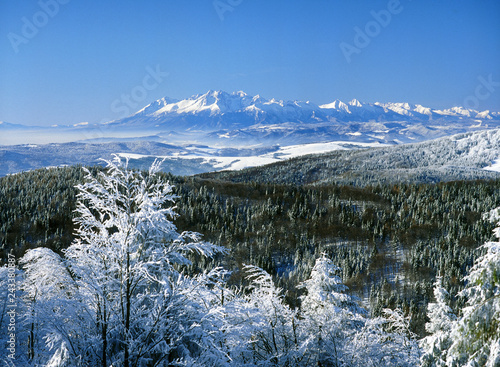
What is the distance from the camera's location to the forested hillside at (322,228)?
55219 millimetres

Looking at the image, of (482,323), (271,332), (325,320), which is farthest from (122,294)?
(325,320)

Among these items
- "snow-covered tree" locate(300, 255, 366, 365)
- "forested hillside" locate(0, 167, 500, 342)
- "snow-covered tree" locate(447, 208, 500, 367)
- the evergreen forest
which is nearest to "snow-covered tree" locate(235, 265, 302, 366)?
"snow-covered tree" locate(300, 255, 366, 365)

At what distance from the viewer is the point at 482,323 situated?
24.4 feet

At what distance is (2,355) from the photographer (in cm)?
1187

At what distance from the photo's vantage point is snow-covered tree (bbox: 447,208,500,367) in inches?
284

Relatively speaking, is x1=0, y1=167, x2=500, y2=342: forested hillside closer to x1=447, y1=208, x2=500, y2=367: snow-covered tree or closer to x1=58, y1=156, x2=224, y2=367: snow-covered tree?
x1=447, y1=208, x2=500, y2=367: snow-covered tree

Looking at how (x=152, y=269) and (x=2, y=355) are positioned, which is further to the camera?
(x=2, y=355)

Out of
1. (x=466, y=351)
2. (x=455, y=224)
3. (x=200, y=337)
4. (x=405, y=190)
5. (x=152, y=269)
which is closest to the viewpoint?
(x=466, y=351)

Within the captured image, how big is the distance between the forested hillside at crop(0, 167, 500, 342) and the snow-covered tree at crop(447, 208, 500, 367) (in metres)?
42.0

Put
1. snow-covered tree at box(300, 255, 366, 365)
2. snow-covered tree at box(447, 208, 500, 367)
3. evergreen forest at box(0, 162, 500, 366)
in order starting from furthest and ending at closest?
evergreen forest at box(0, 162, 500, 366), snow-covered tree at box(300, 255, 366, 365), snow-covered tree at box(447, 208, 500, 367)

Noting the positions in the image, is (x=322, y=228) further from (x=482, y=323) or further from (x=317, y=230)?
(x=482, y=323)

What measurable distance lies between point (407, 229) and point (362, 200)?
16.7m

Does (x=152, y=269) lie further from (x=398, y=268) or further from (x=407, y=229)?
(x=407, y=229)

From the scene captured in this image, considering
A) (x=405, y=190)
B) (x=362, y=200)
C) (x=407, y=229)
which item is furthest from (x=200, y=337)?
(x=405, y=190)
